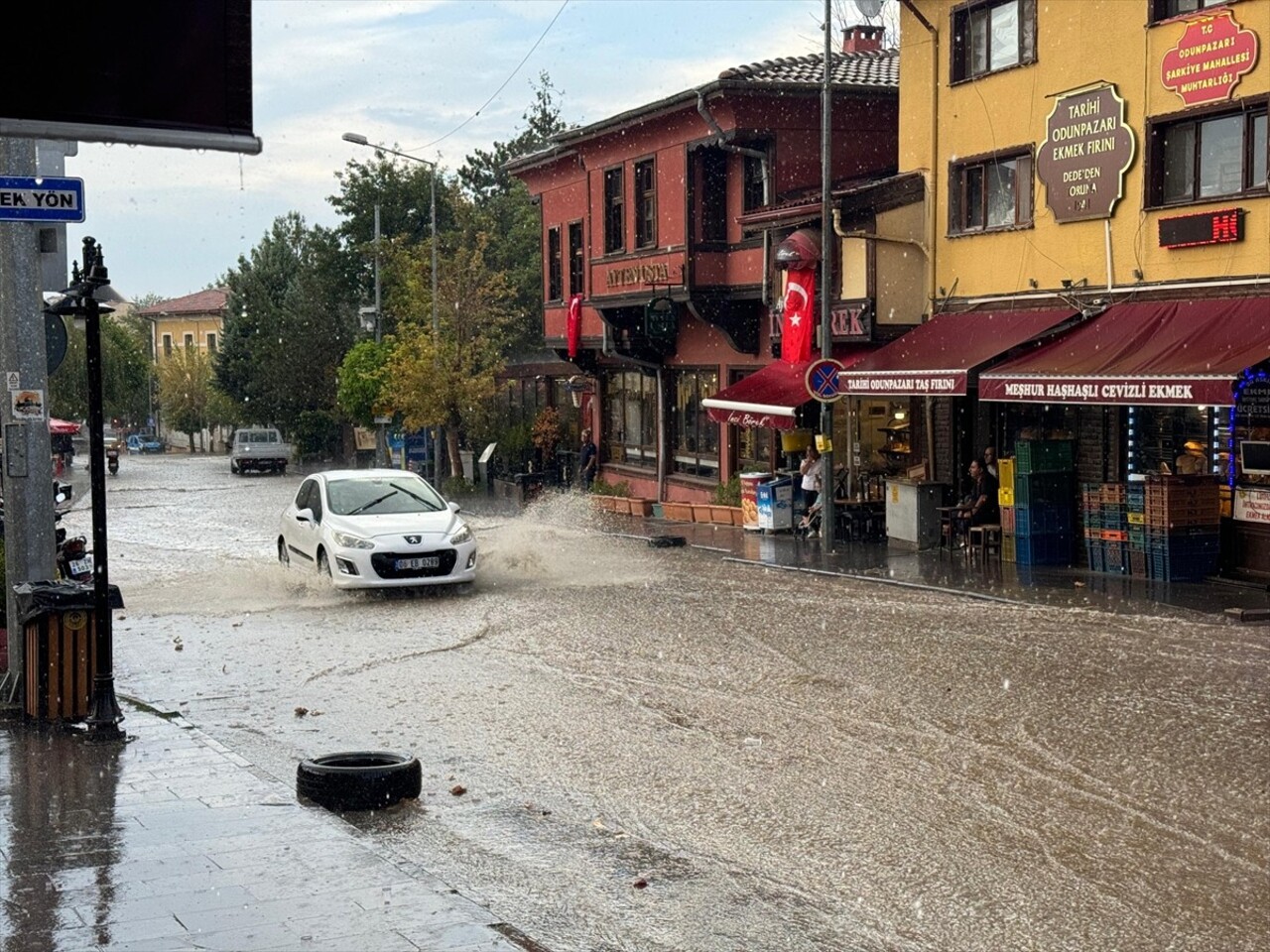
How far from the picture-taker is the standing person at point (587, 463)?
38.5 metres

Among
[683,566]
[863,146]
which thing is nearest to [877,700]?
[683,566]

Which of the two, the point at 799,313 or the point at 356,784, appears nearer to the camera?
the point at 356,784

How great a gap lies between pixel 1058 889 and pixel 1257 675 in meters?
6.11

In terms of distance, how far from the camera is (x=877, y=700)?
37.9 ft

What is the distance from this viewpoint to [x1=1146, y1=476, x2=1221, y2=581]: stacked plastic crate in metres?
18.2

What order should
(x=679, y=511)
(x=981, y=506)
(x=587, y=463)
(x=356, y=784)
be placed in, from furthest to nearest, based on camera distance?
(x=587, y=463) < (x=679, y=511) < (x=981, y=506) < (x=356, y=784)

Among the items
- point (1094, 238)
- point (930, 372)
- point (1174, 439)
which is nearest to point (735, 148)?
point (930, 372)

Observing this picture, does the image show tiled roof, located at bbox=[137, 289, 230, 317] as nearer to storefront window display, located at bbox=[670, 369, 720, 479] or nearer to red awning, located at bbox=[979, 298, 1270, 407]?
storefront window display, located at bbox=[670, 369, 720, 479]

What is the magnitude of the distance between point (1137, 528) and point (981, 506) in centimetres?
325

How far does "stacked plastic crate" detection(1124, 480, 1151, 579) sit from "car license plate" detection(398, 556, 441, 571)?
8.55 metres

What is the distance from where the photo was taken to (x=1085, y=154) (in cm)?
2047

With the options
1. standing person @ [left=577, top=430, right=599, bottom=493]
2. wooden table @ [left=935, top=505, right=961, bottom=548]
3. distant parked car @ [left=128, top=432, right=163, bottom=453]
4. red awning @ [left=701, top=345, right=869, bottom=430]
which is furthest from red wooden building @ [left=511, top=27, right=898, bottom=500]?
distant parked car @ [left=128, top=432, right=163, bottom=453]

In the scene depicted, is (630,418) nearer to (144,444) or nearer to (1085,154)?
(1085,154)

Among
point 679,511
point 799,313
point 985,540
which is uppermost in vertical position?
point 799,313
